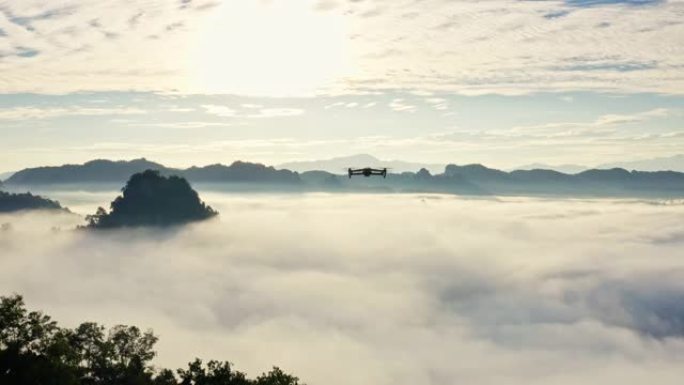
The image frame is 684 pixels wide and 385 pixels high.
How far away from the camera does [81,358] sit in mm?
69312

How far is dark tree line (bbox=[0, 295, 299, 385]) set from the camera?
191 ft

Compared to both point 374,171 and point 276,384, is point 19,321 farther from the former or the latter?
point 374,171

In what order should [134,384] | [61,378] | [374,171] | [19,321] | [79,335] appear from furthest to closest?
[374,171], [79,335], [134,384], [19,321], [61,378]

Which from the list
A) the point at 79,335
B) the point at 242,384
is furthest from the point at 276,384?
the point at 79,335

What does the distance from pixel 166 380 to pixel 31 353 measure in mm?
15129

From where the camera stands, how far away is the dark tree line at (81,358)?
58.1 meters

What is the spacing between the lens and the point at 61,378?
187ft

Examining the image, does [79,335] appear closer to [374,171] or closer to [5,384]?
[5,384]

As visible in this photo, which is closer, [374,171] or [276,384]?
[276,384]

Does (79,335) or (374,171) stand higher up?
(374,171)

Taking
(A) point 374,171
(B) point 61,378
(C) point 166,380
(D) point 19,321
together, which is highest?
(A) point 374,171

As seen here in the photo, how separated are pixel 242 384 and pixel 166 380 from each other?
12.3 m

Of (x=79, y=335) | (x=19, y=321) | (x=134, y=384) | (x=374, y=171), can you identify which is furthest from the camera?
(x=374, y=171)

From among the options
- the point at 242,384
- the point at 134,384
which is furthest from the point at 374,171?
the point at 134,384
